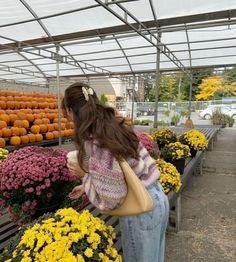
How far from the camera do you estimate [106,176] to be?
1249mm

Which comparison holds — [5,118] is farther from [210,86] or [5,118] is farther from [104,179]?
[210,86]

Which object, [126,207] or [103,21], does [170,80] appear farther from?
[126,207]

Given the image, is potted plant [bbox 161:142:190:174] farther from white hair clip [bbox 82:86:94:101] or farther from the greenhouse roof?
white hair clip [bbox 82:86:94:101]

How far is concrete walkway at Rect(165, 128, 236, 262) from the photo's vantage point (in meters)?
2.66

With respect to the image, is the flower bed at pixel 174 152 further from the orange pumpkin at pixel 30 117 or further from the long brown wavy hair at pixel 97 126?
the orange pumpkin at pixel 30 117

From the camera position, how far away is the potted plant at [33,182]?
1.58m

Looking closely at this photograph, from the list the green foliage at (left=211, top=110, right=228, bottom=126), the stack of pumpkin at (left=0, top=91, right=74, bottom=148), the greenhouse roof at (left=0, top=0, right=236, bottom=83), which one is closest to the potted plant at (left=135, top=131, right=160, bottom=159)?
the greenhouse roof at (left=0, top=0, right=236, bottom=83)

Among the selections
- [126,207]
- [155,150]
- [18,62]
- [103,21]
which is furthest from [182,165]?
[18,62]

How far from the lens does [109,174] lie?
1.25 meters

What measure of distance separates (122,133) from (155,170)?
321 millimetres

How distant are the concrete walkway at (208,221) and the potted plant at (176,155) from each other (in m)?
0.62

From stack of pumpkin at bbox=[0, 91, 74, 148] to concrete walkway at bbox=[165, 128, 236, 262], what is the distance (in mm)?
2557

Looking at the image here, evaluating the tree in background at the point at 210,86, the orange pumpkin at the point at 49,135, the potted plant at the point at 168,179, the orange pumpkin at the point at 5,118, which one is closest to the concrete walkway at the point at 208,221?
the potted plant at the point at 168,179

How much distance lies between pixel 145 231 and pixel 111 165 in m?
0.39
